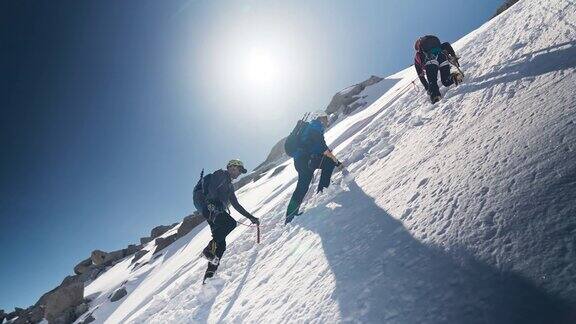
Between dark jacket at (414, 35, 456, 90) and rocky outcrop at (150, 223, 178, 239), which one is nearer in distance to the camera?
dark jacket at (414, 35, 456, 90)

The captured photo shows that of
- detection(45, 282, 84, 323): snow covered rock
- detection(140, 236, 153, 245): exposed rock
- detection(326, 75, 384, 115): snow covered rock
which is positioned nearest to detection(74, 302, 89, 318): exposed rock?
detection(45, 282, 84, 323): snow covered rock

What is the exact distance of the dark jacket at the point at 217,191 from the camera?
24.8 ft

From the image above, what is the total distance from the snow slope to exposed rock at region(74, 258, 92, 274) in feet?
121

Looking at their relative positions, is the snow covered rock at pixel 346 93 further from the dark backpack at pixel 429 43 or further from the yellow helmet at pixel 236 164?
the yellow helmet at pixel 236 164

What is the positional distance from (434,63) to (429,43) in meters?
0.69

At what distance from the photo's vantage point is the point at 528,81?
578cm

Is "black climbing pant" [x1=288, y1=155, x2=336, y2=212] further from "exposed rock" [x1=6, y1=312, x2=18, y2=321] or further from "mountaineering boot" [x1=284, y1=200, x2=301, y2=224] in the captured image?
"exposed rock" [x1=6, y1=312, x2=18, y2=321]

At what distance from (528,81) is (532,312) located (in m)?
4.90

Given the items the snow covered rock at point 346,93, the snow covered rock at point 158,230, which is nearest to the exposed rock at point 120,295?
the snow covered rock at point 158,230

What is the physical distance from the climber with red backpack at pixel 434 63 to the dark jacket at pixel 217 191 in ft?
17.2

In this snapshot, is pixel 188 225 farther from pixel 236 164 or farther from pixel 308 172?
pixel 308 172

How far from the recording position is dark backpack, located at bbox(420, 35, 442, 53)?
362 inches

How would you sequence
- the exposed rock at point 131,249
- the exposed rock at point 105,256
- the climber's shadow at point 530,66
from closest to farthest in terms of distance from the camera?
the climber's shadow at point 530,66, the exposed rock at point 105,256, the exposed rock at point 131,249

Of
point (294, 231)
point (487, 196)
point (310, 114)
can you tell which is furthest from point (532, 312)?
point (310, 114)
